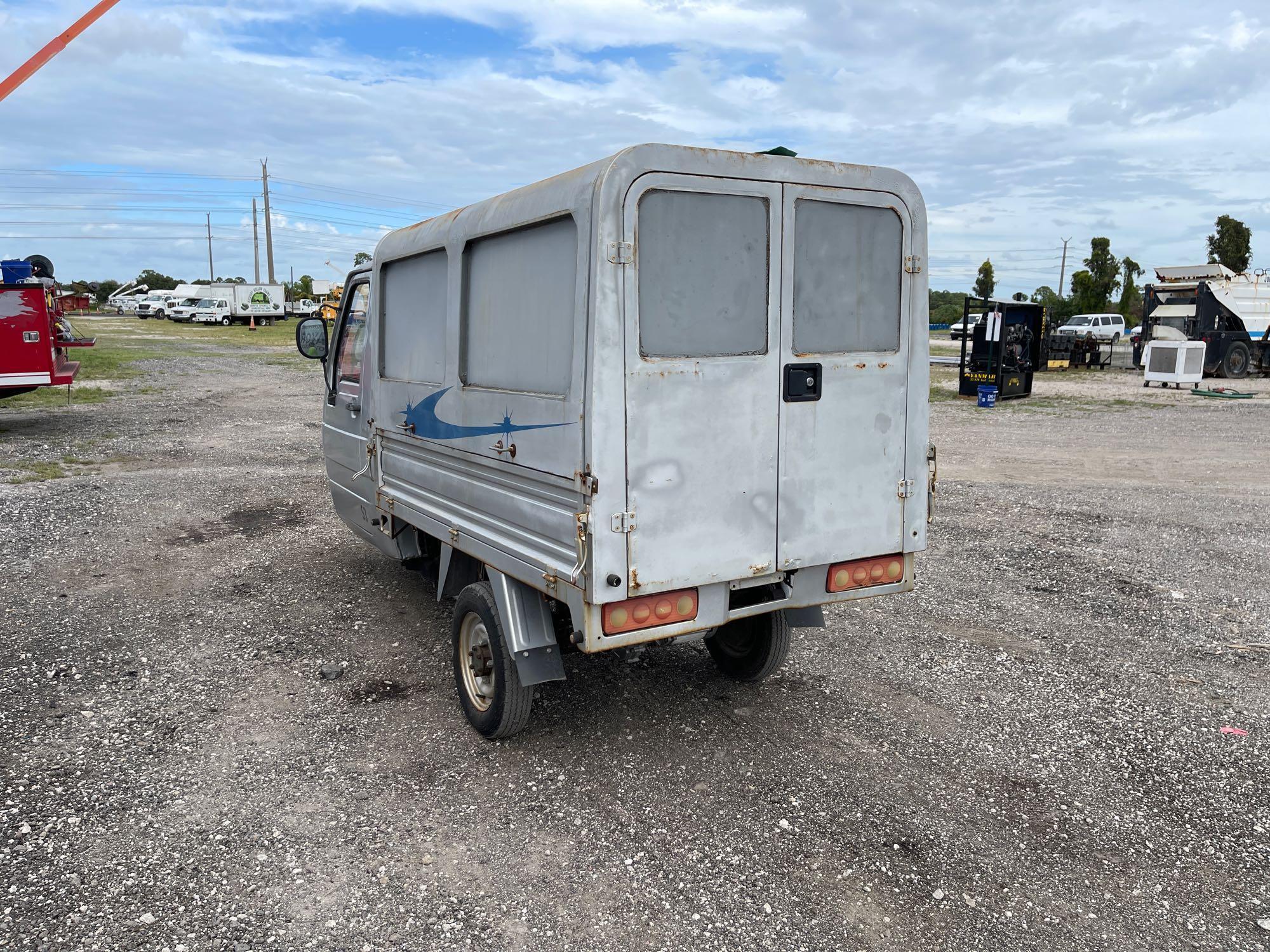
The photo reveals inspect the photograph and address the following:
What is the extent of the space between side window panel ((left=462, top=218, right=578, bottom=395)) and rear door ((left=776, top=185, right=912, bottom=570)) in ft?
2.98

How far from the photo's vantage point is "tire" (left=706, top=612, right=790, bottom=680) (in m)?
4.82

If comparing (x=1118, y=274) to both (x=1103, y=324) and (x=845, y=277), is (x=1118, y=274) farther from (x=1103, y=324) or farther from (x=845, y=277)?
(x=845, y=277)

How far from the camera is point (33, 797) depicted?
3.90 meters

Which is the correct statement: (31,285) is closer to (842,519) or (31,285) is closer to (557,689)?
(557,689)

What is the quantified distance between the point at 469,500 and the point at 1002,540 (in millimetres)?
5468

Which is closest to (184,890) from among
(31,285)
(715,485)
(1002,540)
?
(715,485)

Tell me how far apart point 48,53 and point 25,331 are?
8128 millimetres

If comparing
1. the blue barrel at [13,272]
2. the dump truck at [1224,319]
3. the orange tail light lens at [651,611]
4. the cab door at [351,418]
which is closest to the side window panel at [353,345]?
the cab door at [351,418]

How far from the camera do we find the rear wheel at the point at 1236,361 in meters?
26.1

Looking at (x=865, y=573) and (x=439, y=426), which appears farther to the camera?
(x=439, y=426)

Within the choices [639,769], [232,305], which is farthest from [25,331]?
[232,305]

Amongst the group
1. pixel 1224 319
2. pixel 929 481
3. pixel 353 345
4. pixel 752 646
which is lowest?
pixel 752 646

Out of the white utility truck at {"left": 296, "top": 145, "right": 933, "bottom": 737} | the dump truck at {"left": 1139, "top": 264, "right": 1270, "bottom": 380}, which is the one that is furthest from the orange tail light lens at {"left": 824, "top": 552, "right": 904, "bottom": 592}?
the dump truck at {"left": 1139, "top": 264, "right": 1270, "bottom": 380}

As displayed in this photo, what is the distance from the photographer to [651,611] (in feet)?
12.4
